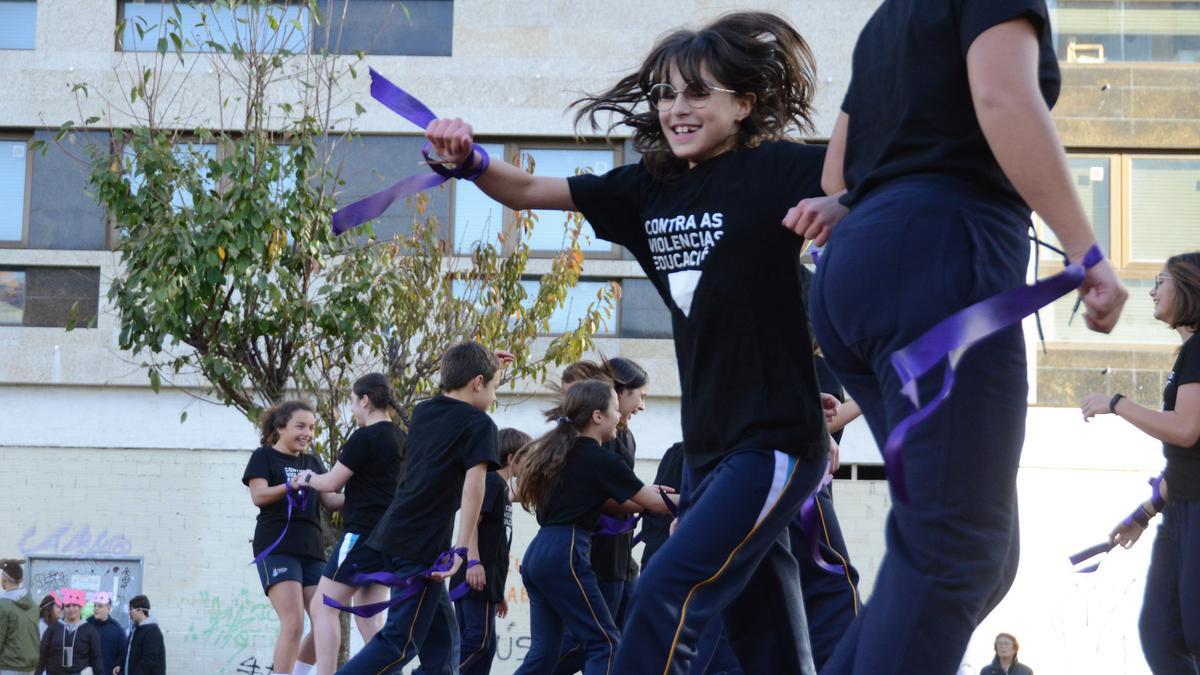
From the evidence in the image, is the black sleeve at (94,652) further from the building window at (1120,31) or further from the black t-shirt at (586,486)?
the building window at (1120,31)

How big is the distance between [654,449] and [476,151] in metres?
14.5

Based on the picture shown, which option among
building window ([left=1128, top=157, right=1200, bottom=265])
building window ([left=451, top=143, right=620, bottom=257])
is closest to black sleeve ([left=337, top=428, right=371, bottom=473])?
building window ([left=451, top=143, right=620, bottom=257])

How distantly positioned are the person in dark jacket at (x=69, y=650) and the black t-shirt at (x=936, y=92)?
49.0 ft

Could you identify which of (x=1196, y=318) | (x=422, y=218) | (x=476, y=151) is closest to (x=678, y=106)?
(x=476, y=151)

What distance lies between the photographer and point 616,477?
8.02m

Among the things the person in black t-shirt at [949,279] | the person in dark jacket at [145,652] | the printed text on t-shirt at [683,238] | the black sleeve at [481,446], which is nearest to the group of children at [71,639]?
the person in dark jacket at [145,652]

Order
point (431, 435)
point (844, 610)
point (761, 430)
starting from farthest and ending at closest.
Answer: point (431, 435)
point (844, 610)
point (761, 430)

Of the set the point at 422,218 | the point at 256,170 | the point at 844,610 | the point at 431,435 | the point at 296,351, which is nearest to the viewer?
the point at 844,610

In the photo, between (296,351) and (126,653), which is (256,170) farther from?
(126,653)

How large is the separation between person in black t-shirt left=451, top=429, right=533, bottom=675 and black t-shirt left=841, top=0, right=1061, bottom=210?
678cm

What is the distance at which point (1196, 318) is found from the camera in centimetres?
590

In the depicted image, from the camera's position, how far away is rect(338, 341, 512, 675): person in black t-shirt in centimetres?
752

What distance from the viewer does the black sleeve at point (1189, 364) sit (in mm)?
5703

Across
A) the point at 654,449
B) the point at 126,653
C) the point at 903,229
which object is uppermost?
the point at 903,229
